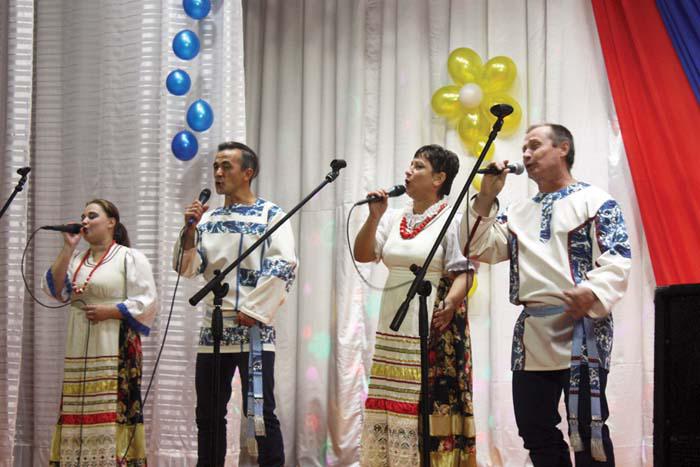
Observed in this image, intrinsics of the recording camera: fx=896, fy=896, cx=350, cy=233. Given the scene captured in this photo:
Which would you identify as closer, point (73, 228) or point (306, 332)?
point (73, 228)

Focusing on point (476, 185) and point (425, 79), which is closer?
point (476, 185)

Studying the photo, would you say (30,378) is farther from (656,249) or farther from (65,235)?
(656,249)

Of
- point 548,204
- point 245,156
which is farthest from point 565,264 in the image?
point 245,156

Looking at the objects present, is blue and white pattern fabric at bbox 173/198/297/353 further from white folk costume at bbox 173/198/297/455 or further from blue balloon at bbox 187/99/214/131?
blue balloon at bbox 187/99/214/131

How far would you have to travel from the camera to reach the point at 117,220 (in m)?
4.40

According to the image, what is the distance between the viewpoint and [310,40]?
550 centimetres

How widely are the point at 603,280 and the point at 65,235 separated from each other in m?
2.56

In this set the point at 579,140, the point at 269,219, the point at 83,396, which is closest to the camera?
the point at 269,219

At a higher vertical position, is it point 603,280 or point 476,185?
point 476,185

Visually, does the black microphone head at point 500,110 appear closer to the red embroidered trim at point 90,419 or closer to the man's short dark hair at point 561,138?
the man's short dark hair at point 561,138

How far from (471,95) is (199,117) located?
1.46 meters

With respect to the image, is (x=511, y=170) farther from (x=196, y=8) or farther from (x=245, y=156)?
(x=196, y=8)

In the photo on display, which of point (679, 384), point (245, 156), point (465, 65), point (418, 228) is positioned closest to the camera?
point (679, 384)

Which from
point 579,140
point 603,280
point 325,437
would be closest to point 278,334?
point 325,437
